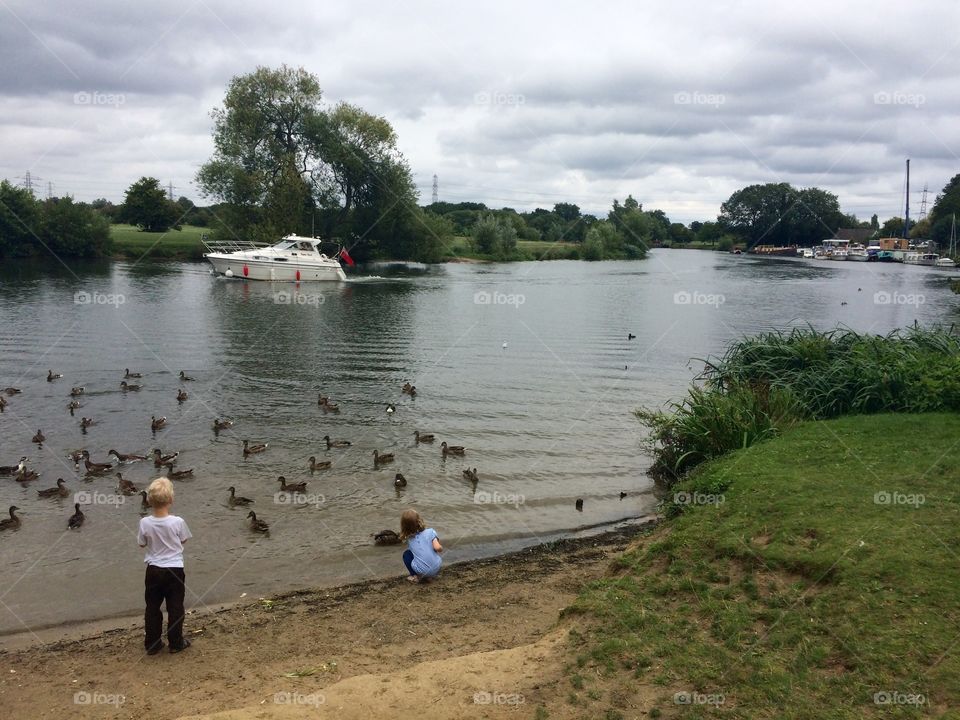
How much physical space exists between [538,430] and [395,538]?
7915mm

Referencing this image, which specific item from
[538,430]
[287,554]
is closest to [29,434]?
[287,554]

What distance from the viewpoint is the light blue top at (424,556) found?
10367mm

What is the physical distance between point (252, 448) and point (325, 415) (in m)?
3.64

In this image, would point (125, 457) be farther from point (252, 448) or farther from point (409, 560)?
point (409, 560)

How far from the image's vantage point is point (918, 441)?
12148 millimetres

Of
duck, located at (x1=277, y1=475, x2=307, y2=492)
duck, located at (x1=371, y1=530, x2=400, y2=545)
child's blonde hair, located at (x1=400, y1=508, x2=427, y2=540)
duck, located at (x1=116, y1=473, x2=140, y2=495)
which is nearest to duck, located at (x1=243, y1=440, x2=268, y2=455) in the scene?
duck, located at (x1=277, y1=475, x2=307, y2=492)

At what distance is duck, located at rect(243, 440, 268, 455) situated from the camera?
16.8 m

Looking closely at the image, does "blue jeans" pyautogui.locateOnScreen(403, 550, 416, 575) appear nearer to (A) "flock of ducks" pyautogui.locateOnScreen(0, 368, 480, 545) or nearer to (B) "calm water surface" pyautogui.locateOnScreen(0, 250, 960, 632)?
(B) "calm water surface" pyautogui.locateOnScreen(0, 250, 960, 632)

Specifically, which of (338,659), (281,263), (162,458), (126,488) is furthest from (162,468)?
(281,263)

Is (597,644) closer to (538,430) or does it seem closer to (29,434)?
(538,430)

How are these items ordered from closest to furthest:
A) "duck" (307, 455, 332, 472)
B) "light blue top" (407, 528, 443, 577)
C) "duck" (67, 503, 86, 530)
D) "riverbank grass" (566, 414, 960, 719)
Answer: "riverbank grass" (566, 414, 960, 719), "light blue top" (407, 528, 443, 577), "duck" (67, 503, 86, 530), "duck" (307, 455, 332, 472)

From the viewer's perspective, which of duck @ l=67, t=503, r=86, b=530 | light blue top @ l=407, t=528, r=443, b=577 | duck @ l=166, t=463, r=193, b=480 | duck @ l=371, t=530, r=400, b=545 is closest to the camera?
light blue top @ l=407, t=528, r=443, b=577

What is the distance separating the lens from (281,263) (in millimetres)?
61281

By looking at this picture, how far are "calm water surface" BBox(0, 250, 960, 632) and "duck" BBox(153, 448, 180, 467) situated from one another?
242 millimetres
